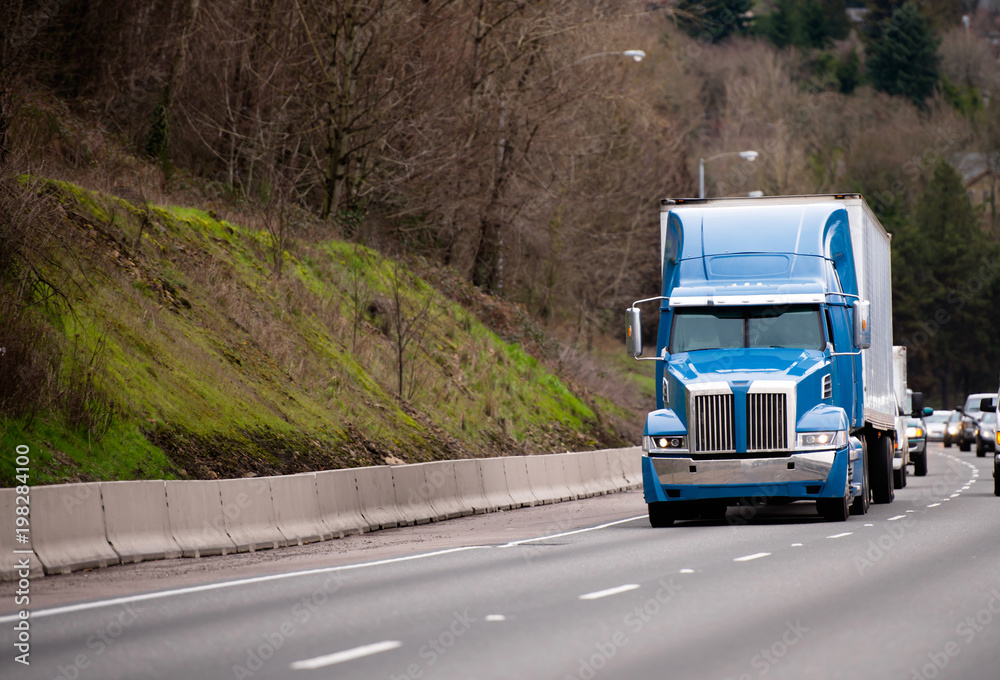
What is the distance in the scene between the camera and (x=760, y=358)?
67.3 feet

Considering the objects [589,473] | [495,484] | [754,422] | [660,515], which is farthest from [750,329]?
[589,473]

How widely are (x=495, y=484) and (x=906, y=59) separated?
105560 mm

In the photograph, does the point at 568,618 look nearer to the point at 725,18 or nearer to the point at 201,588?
the point at 201,588

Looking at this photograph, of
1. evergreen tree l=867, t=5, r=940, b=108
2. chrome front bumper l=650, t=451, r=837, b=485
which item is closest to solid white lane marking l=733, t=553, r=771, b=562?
chrome front bumper l=650, t=451, r=837, b=485

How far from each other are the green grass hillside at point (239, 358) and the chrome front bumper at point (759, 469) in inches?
288

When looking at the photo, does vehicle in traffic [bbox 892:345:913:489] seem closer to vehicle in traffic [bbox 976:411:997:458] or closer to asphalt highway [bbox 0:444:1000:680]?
asphalt highway [bbox 0:444:1000:680]

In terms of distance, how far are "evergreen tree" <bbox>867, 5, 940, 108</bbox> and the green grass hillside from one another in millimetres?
86871

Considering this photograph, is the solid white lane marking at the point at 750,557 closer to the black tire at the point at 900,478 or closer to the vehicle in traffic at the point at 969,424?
the black tire at the point at 900,478

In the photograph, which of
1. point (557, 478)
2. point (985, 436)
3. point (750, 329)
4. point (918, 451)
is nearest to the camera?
point (750, 329)

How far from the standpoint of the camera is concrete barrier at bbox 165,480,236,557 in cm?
1688

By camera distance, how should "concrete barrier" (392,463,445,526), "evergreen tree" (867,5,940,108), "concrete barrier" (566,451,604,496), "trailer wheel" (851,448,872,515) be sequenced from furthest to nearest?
"evergreen tree" (867,5,940,108) → "concrete barrier" (566,451,604,496) → "concrete barrier" (392,463,445,526) → "trailer wheel" (851,448,872,515)

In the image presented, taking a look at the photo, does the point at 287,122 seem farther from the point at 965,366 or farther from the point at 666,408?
the point at 965,366

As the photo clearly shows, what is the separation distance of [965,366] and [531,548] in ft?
299

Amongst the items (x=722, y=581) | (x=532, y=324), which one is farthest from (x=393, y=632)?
(x=532, y=324)
